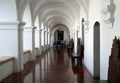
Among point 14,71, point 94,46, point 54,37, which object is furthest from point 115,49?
point 54,37

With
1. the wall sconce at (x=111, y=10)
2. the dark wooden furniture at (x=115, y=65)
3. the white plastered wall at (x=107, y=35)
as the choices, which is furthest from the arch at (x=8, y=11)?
the dark wooden furniture at (x=115, y=65)

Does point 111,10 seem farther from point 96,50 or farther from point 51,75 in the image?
point 51,75

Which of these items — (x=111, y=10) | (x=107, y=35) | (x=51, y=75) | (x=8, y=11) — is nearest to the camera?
(x=111, y=10)

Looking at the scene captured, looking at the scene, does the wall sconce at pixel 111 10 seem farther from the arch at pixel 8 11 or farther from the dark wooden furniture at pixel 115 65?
the arch at pixel 8 11

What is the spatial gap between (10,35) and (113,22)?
6.20 metres

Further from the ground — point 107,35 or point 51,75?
point 107,35

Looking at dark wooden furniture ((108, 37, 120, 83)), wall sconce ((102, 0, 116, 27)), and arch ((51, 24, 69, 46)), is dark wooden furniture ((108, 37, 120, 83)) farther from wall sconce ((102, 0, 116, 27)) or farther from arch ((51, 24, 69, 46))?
arch ((51, 24, 69, 46))

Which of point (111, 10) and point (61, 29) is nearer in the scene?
point (111, 10)

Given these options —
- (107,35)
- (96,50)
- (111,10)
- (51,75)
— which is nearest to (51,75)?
(51,75)

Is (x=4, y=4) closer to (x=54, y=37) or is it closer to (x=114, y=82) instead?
(x=114, y=82)

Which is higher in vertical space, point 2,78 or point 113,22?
point 113,22

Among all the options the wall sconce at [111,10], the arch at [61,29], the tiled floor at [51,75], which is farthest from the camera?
the arch at [61,29]

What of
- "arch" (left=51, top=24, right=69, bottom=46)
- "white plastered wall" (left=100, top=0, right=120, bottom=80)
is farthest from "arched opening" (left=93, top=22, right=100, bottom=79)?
"arch" (left=51, top=24, right=69, bottom=46)

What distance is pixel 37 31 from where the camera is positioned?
2145 cm
